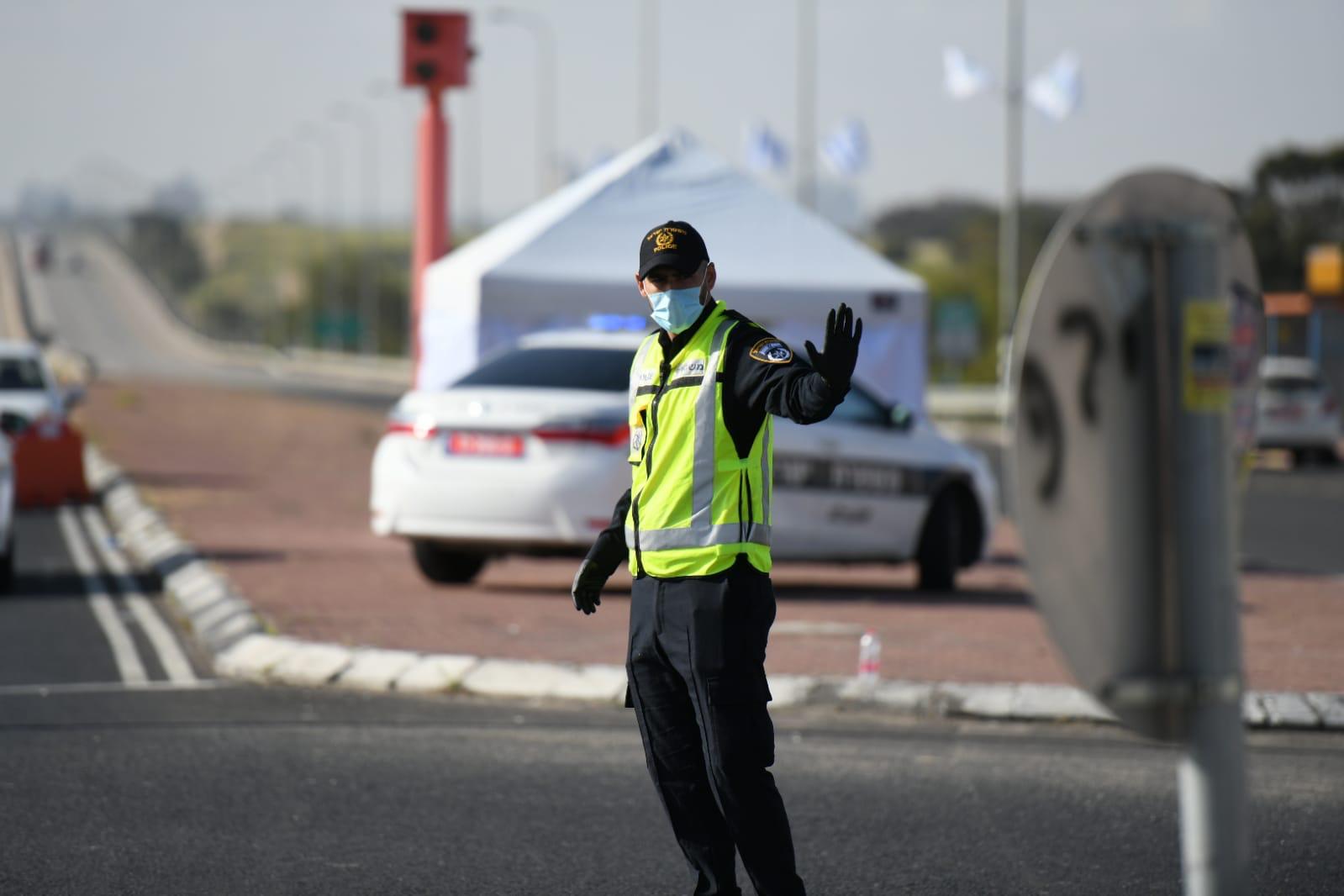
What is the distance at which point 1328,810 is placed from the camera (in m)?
6.90

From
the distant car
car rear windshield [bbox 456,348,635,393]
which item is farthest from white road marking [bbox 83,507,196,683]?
the distant car

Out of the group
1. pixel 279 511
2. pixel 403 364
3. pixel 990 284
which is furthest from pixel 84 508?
pixel 990 284

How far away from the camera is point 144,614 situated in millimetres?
12461

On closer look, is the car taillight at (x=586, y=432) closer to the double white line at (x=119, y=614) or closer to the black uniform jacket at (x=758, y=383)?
the double white line at (x=119, y=614)

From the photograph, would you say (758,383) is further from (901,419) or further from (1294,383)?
(1294,383)

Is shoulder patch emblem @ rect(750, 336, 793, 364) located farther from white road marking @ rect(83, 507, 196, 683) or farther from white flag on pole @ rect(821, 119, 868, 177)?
white flag on pole @ rect(821, 119, 868, 177)

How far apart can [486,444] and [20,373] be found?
10.8 meters

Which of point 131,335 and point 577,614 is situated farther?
point 131,335

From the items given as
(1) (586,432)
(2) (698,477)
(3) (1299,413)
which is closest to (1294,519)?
(3) (1299,413)

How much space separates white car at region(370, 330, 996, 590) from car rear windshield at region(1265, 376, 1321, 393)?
19.1m

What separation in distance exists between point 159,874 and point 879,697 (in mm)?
3723

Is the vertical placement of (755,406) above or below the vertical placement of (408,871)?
above

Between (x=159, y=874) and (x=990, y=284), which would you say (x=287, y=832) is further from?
(x=990, y=284)

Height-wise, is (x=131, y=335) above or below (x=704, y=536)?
below
